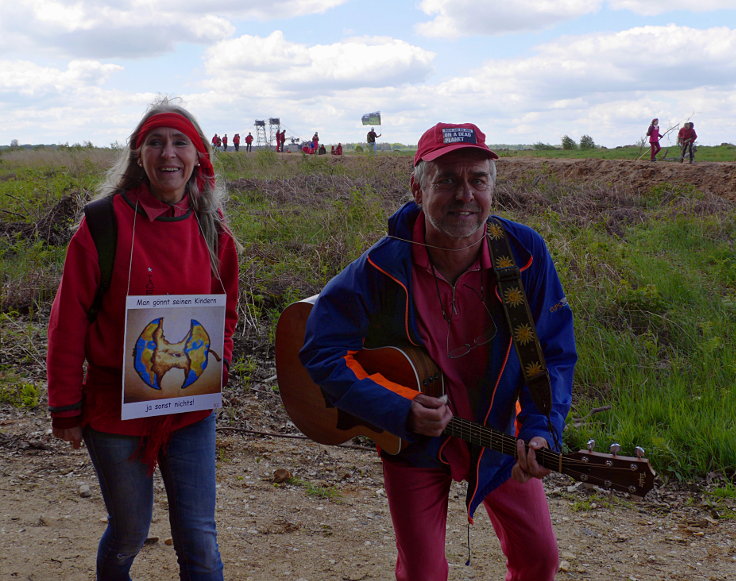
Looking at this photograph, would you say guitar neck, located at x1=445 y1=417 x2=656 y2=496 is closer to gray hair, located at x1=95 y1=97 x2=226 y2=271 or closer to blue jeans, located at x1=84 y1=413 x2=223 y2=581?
blue jeans, located at x1=84 y1=413 x2=223 y2=581

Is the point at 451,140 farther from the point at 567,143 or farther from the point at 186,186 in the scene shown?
the point at 567,143

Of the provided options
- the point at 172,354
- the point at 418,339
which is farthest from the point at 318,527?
the point at 418,339

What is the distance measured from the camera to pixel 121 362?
2607mm

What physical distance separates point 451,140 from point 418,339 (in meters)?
0.70

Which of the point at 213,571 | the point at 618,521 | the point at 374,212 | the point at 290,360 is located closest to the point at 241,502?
the point at 290,360

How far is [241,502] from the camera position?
4570 mm

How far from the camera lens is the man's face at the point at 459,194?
8.07 ft

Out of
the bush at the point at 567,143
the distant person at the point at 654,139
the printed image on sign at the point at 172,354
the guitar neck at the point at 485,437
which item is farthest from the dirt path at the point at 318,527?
the bush at the point at 567,143

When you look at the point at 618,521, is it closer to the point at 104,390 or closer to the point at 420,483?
the point at 420,483

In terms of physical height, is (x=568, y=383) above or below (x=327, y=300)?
below

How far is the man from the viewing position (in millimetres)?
2451

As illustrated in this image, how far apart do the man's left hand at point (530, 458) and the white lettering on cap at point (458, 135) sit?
1038 mm

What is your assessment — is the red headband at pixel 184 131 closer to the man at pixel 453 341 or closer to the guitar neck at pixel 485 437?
the man at pixel 453 341

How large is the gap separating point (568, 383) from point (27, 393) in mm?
4924
